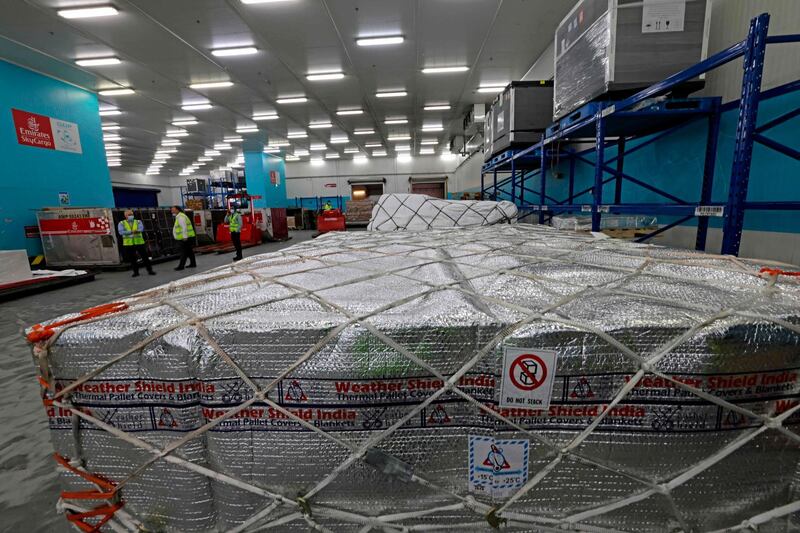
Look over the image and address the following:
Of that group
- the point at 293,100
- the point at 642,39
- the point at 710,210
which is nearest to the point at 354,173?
the point at 293,100

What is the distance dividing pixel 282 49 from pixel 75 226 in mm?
6046

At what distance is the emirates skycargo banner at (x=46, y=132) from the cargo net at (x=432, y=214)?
27.3ft

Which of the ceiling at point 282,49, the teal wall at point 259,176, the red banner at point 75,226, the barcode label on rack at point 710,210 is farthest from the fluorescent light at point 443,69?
the teal wall at point 259,176

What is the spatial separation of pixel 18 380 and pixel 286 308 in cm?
304

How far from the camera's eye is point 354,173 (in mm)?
21922

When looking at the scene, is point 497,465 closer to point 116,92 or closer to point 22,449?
point 22,449

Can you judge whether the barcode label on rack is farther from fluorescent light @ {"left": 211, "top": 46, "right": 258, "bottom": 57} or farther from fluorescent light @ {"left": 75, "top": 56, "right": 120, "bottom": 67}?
fluorescent light @ {"left": 75, "top": 56, "right": 120, "bottom": 67}

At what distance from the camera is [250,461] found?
0.84m

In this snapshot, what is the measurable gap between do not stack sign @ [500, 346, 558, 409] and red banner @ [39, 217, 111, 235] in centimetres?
969

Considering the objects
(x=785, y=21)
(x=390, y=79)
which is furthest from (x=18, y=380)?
(x=390, y=79)

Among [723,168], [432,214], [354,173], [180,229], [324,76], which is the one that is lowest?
[180,229]

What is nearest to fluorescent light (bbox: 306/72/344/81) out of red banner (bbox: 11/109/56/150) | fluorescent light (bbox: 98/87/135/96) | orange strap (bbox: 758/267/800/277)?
fluorescent light (bbox: 98/87/135/96)

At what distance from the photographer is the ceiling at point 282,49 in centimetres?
530

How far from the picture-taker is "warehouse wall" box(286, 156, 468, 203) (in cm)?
2105
